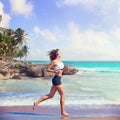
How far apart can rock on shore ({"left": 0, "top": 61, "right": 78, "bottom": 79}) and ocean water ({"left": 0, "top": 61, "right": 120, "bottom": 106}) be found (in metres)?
0.07

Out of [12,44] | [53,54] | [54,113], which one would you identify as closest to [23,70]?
[12,44]

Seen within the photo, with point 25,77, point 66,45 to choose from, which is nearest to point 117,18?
point 66,45

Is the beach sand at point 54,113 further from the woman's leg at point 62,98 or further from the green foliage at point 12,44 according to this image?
the green foliage at point 12,44

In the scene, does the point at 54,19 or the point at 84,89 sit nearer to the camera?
the point at 54,19

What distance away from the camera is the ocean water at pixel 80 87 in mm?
6199

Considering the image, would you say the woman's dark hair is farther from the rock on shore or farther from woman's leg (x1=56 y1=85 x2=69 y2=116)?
the rock on shore

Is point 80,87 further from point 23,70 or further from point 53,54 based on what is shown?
point 53,54

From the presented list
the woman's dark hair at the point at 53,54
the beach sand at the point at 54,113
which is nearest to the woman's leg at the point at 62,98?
the beach sand at the point at 54,113

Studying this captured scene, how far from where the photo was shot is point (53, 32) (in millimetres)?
5883

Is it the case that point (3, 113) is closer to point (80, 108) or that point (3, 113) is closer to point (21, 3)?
point (80, 108)

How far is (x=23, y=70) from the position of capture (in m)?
6.31

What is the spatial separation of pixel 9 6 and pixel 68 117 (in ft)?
5.05

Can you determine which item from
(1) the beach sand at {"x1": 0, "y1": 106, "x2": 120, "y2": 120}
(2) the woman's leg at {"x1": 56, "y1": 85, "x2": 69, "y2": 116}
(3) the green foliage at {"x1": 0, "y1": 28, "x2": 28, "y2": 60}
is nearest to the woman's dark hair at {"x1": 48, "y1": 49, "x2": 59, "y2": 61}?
(2) the woman's leg at {"x1": 56, "y1": 85, "x2": 69, "y2": 116}

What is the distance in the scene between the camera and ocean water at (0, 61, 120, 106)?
6.20m
